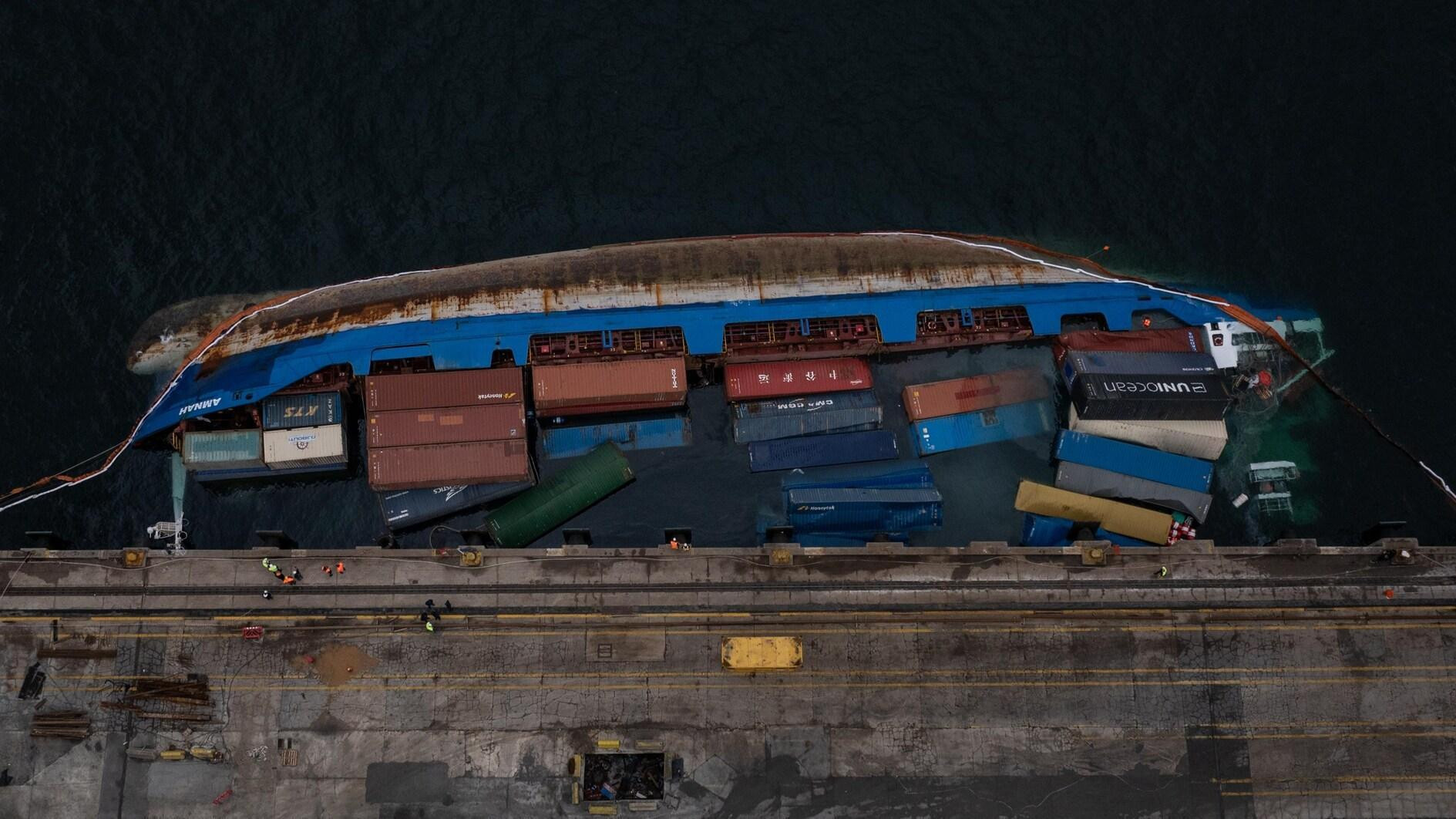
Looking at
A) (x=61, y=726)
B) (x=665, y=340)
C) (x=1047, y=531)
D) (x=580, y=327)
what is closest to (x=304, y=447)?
(x=580, y=327)

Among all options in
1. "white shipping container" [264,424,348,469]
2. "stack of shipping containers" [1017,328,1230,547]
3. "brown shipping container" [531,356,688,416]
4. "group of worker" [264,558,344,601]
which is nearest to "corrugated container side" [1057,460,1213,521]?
"stack of shipping containers" [1017,328,1230,547]

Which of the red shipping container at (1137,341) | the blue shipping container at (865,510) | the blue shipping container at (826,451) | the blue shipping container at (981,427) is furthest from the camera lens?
the red shipping container at (1137,341)

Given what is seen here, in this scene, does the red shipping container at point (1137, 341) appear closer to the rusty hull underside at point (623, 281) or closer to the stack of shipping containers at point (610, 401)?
the rusty hull underside at point (623, 281)

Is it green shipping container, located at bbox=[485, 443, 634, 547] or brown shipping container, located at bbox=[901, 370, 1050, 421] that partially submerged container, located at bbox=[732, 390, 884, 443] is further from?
green shipping container, located at bbox=[485, 443, 634, 547]

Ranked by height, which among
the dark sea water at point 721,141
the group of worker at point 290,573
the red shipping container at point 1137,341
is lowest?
the group of worker at point 290,573

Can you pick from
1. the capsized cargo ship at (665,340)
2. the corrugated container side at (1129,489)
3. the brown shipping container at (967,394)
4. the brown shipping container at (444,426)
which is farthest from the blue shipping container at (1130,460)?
the brown shipping container at (444,426)

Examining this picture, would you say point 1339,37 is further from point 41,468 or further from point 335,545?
point 41,468

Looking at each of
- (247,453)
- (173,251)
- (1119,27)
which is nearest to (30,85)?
(173,251)
